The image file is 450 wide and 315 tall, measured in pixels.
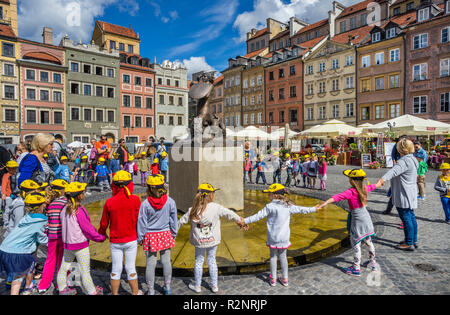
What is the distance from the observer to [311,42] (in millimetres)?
39875

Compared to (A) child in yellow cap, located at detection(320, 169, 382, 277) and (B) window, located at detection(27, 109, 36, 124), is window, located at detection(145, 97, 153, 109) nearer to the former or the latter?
→ (B) window, located at detection(27, 109, 36, 124)

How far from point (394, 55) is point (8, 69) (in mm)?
40918

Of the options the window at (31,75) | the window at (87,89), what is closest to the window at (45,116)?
the window at (31,75)

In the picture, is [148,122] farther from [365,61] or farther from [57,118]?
[365,61]

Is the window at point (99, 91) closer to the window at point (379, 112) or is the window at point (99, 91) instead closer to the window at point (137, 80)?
the window at point (137, 80)

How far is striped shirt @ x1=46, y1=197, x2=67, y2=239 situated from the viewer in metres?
3.36

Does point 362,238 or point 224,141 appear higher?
point 224,141

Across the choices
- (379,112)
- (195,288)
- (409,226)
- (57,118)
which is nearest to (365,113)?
(379,112)

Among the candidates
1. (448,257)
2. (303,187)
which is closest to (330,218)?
(448,257)

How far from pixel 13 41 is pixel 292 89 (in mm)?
33491

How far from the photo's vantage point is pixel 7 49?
105 ft

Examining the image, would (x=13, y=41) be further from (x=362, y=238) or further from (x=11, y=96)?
(x=362, y=238)

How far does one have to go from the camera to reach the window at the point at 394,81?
2896 centimetres

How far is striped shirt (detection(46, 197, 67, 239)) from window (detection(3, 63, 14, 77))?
122 ft
